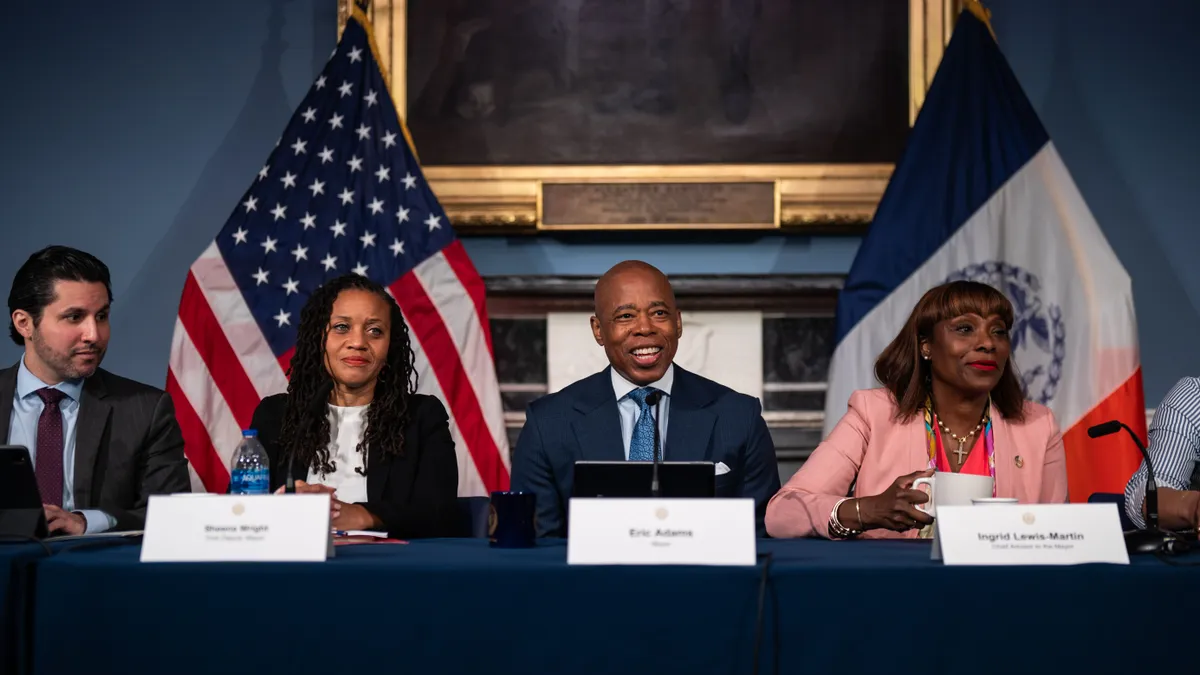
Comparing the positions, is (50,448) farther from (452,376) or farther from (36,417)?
(452,376)

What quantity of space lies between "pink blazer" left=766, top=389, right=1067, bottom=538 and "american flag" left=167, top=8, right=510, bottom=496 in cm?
141

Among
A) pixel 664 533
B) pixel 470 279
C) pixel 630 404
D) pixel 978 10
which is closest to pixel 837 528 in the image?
pixel 630 404

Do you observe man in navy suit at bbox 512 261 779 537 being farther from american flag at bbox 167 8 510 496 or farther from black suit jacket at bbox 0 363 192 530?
american flag at bbox 167 8 510 496

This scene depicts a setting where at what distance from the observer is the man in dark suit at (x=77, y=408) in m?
2.57

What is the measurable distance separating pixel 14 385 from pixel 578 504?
1.68 metres

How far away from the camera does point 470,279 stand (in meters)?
3.84

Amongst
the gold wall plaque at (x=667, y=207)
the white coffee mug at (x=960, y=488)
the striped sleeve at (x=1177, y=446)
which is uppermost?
the gold wall plaque at (x=667, y=207)

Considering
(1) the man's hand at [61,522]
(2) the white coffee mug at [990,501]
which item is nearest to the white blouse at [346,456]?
(1) the man's hand at [61,522]

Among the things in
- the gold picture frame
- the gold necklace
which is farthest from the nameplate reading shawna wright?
the gold picture frame

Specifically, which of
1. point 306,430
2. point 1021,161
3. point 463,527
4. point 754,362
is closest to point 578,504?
point 463,527

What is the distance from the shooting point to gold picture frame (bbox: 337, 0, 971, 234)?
3986mm

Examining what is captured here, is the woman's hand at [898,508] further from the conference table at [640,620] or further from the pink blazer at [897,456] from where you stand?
the conference table at [640,620]

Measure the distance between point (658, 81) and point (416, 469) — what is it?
1913 millimetres

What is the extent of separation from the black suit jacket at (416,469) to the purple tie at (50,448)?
1.52ft
